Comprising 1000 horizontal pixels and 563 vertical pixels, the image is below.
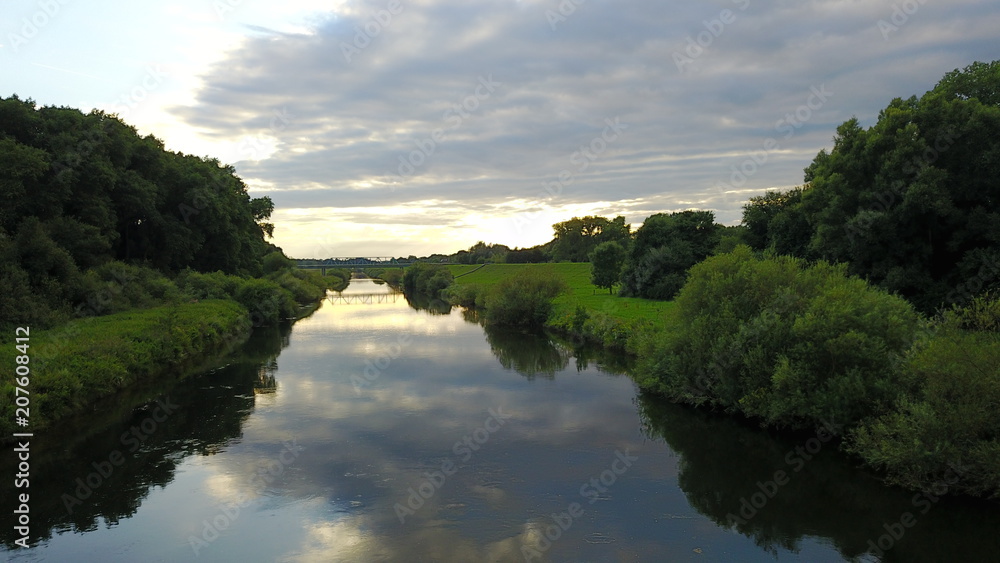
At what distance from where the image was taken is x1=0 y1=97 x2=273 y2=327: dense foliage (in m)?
28.8

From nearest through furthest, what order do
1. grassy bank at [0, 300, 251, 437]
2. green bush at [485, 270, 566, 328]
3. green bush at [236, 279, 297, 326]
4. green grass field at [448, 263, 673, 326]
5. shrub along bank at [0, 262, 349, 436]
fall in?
1. grassy bank at [0, 300, 251, 437]
2. shrub along bank at [0, 262, 349, 436]
3. green grass field at [448, 263, 673, 326]
4. green bush at [485, 270, 566, 328]
5. green bush at [236, 279, 297, 326]

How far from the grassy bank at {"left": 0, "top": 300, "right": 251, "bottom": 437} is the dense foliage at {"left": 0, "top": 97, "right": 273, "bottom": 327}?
2.80 metres

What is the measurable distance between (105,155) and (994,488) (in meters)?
45.3

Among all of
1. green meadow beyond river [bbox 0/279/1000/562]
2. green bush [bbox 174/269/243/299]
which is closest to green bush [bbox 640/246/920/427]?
green meadow beyond river [bbox 0/279/1000/562]

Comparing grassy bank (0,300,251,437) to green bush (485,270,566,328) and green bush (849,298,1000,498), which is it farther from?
green bush (849,298,1000,498)

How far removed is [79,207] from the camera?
3650 cm

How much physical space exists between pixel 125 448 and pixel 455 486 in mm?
10401

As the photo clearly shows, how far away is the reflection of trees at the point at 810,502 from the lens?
12.6 m

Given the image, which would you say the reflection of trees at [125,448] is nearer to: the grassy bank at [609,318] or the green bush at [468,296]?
the grassy bank at [609,318]

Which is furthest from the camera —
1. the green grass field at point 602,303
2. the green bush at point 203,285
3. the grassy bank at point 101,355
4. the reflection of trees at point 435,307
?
the reflection of trees at point 435,307

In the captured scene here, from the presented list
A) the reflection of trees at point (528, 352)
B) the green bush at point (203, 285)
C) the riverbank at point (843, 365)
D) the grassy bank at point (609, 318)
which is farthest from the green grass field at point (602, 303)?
the green bush at point (203, 285)

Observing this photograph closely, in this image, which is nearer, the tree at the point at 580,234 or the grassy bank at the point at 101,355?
the grassy bank at the point at 101,355

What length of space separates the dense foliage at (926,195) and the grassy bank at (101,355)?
29155mm

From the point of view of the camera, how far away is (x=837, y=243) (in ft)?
89.4
